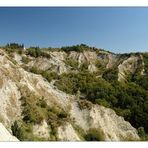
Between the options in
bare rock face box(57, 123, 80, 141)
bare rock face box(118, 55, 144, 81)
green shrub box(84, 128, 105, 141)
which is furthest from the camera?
bare rock face box(118, 55, 144, 81)

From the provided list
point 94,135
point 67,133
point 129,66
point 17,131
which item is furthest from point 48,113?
point 129,66

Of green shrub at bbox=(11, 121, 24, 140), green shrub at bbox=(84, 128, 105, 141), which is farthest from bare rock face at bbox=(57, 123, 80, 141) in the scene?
green shrub at bbox=(11, 121, 24, 140)

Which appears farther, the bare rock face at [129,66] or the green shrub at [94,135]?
the bare rock face at [129,66]

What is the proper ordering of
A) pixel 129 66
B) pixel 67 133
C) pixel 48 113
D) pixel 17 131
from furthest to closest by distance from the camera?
pixel 129 66 < pixel 48 113 < pixel 67 133 < pixel 17 131

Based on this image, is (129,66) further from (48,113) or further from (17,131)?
(17,131)

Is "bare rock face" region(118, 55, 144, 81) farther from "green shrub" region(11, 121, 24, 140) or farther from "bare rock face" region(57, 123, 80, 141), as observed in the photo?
"green shrub" region(11, 121, 24, 140)

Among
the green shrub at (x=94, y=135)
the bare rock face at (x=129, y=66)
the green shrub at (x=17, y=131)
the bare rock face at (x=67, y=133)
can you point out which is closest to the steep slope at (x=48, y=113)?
the bare rock face at (x=67, y=133)

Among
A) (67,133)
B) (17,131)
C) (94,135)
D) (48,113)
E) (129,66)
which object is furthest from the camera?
(129,66)

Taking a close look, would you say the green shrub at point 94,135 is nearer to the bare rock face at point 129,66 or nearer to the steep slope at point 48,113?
the steep slope at point 48,113

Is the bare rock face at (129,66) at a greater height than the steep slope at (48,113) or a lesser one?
greater
